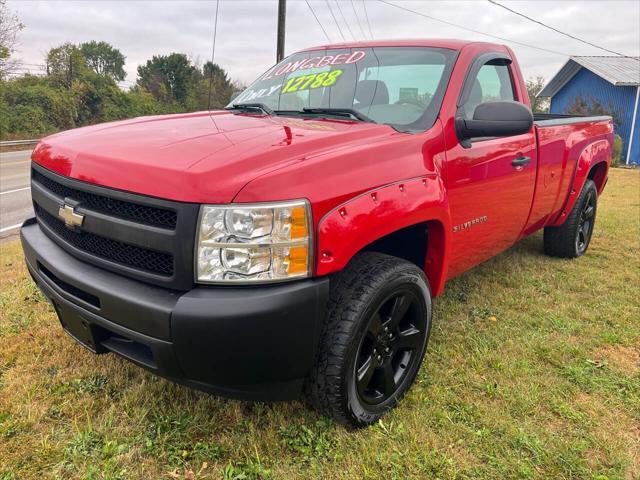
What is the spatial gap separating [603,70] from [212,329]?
87.3ft

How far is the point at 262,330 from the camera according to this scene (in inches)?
66.4

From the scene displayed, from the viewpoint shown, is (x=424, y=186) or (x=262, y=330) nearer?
(x=262, y=330)

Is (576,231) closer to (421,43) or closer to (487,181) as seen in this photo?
(487,181)

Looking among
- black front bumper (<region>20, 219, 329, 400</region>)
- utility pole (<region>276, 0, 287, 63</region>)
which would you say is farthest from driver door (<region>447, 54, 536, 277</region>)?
utility pole (<region>276, 0, 287, 63</region>)

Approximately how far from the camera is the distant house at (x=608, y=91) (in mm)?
22109

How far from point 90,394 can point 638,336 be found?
3330 millimetres

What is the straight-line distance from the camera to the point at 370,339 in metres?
2.21

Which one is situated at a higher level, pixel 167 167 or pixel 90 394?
pixel 167 167

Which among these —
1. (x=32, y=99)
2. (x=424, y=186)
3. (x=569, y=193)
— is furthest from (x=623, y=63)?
(x=32, y=99)

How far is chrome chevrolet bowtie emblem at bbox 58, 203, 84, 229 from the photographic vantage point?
6.57 ft

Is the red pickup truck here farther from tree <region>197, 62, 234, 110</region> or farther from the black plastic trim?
tree <region>197, 62, 234, 110</region>

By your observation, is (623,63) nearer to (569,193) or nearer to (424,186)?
(569,193)

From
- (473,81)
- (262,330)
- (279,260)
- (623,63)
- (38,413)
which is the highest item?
(623,63)

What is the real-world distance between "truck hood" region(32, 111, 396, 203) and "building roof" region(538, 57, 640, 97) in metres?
23.9
